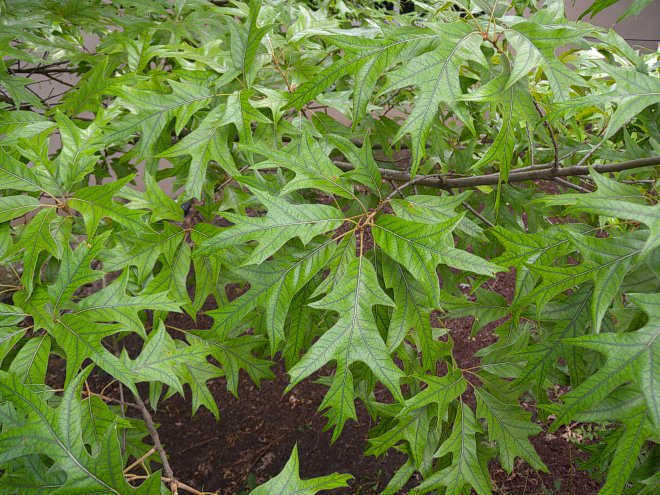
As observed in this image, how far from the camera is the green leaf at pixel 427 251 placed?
0.79m

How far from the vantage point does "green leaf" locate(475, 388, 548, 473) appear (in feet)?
3.48

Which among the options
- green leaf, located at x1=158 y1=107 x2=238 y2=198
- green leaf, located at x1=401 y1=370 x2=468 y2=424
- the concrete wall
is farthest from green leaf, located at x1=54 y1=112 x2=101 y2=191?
the concrete wall

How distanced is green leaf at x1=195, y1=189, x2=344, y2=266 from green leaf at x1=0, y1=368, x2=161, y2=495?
0.30 m

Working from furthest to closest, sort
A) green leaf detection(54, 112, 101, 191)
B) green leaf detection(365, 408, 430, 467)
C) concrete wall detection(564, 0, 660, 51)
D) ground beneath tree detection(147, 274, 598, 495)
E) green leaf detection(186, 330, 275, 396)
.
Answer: concrete wall detection(564, 0, 660, 51)
ground beneath tree detection(147, 274, 598, 495)
green leaf detection(186, 330, 275, 396)
green leaf detection(365, 408, 430, 467)
green leaf detection(54, 112, 101, 191)

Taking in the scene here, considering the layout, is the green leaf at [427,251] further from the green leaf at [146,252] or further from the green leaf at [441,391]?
the green leaf at [146,252]

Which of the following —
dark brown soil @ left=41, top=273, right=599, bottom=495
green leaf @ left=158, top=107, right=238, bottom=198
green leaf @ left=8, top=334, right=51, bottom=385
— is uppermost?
green leaf @ left=158, top=107, right=238, bottom=198

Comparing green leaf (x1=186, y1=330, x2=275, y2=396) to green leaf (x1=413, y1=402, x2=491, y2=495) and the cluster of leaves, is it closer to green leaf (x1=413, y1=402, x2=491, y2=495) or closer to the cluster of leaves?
the cluster of leaves

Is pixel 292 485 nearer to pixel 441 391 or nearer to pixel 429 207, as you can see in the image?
pixel 441 391

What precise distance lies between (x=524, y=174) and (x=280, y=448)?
204 cm

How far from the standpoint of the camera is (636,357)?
661 mm

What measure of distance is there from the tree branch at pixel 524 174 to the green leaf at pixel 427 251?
0.32 meters

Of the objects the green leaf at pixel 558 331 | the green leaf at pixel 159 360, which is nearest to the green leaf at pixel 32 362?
Answer: the green leaf at pixel 159 360

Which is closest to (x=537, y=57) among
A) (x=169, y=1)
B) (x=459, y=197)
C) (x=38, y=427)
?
(x=459, y=197)

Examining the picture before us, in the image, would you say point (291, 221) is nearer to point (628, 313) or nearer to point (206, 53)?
point (206, 53)
